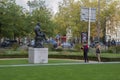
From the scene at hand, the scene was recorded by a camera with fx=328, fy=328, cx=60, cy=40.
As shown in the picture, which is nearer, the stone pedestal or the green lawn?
the green lawn

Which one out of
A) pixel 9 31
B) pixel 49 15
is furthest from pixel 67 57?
pixel 49 15

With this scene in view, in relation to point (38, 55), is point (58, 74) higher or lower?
lower

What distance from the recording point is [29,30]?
208ft

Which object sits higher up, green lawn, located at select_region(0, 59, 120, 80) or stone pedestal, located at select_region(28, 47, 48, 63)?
stone pedestal, located at select_region(28, 47, 48, 63)

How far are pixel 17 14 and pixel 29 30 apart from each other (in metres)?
5.07

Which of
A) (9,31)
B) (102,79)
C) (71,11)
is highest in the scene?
(71,11)

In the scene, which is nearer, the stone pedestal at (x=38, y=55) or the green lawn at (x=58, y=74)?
the green lawn at (x=58, y=74)

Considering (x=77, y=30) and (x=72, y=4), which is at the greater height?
(x=72, y=4)

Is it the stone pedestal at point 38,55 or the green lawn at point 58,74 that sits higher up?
the stone pedestal at point 38,55

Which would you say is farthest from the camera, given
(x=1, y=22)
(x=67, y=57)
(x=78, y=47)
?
(x=1, y=22)

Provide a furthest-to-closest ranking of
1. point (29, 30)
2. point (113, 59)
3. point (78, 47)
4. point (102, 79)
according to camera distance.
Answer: point (29, 30) < point (78, 47) < point (113, 59) < point (102, 79)

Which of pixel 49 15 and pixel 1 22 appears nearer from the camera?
pixel 1 22

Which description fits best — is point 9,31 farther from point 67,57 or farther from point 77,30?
point 67,57

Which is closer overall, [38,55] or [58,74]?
[58,74]
